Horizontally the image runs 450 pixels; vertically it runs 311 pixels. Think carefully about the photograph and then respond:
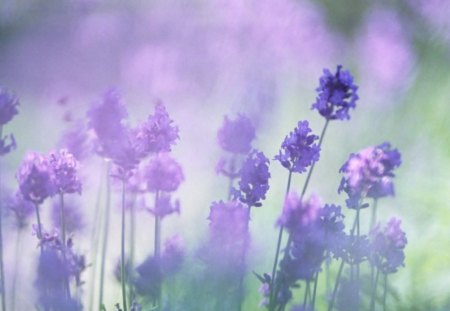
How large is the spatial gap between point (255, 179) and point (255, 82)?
6.44 ft

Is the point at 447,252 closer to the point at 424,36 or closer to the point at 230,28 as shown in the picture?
the point at 424,36

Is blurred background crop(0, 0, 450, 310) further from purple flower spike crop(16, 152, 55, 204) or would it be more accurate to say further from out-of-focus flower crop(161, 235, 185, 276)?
purple flower spike crop(16, 152, 55, 204)

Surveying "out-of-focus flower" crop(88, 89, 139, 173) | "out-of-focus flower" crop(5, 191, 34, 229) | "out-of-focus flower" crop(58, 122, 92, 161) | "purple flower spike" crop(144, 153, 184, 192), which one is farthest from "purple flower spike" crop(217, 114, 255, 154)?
"out-of-focus flower" crop(5, 191, 34, 229)

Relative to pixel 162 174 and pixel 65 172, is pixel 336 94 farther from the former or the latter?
pixel 65 172

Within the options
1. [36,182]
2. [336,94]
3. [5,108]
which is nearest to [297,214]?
[336,94]

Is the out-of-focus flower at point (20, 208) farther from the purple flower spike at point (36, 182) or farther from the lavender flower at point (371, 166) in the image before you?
the lavender flower at point (371, 166)

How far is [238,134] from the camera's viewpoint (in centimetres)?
202

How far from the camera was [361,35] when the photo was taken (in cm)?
457

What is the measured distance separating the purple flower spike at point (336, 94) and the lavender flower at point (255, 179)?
158mm

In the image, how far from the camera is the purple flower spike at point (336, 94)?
172cm

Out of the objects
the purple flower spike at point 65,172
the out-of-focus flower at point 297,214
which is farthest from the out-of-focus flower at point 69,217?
the out-of-focus flower at point 297,214

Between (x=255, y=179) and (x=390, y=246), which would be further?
(x=390, y=246)

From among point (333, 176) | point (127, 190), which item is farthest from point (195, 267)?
point (333, 176)

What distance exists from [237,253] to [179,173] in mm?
237
